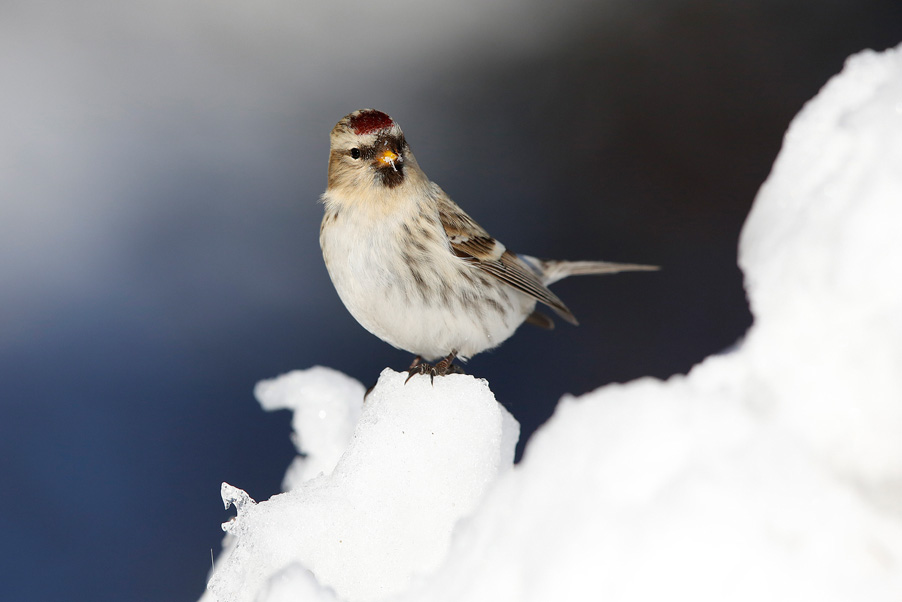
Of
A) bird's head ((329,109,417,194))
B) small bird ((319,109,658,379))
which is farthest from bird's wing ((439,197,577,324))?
bird's head ((329,109,417,194))

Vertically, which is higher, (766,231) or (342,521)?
(766,231)

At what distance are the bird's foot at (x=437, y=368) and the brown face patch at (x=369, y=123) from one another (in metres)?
0.33

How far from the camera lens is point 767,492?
29 centimetres

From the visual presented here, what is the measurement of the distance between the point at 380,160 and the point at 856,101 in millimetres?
730

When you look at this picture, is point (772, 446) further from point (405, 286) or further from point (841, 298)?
point (405, 286)

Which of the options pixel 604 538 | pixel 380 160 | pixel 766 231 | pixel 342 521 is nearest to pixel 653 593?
pixel 604 538

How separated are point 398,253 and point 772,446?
739 mm

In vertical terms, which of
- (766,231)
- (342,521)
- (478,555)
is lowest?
(342,521)

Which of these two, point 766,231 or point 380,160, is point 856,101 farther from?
point 380,160

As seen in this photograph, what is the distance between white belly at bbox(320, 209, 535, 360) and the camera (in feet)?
3.25

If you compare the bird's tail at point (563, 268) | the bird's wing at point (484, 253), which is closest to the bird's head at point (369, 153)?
the bird's wing at point (484, 253)

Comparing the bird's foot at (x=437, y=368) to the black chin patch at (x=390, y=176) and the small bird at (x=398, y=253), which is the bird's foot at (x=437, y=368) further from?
the black chin patch at (x=390, y=176)

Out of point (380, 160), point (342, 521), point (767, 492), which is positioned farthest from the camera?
point (380, 160)

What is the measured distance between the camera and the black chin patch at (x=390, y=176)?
3.35ft
